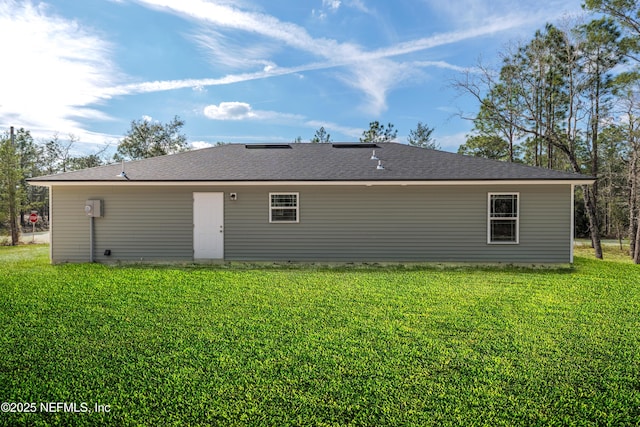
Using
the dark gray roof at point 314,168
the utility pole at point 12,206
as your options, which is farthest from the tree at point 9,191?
the dark gray roof at point 314,168

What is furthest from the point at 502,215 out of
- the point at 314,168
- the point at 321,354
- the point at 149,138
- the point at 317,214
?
the point at 149,138

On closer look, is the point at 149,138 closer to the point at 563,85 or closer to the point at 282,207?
the point at 282,207

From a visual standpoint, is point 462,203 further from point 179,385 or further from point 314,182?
point 179,385

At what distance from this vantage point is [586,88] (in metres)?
18.5

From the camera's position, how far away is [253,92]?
1526 centimetres

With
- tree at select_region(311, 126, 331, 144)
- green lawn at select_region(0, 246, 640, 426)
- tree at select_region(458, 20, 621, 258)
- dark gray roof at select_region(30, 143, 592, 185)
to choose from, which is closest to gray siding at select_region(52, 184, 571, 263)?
dark gray roof at select_region(30, 143, 592, 185)

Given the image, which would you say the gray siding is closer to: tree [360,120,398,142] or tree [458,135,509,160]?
tree [458,135,509,160]

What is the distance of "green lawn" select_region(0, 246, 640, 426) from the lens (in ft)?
9.08

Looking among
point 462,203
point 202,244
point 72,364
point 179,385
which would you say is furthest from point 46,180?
point 462,203

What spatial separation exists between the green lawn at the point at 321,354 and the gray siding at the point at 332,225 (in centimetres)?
279

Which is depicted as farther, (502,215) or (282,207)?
(282,207)

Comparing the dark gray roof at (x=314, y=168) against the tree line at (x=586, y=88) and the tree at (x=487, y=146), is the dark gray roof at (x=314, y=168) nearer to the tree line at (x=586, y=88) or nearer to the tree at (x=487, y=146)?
the tree line at (x=586, y=88)

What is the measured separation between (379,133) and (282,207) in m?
21.9

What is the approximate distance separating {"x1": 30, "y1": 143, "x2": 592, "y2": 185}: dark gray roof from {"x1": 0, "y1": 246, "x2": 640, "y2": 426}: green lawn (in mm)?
3581
